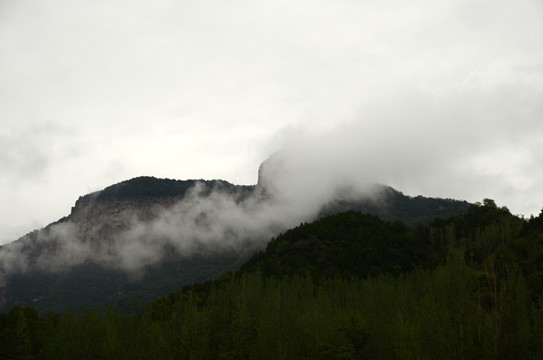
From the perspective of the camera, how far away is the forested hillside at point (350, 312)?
28219 millimetres

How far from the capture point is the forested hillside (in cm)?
2822

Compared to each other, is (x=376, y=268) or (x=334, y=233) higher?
(x=334, y=233)

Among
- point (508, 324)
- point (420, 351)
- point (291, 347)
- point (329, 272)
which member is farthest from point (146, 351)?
point (329, 272)

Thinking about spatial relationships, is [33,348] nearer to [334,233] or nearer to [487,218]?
[334,233]

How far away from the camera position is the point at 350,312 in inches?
2933

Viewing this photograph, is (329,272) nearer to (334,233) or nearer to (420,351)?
(334,233)

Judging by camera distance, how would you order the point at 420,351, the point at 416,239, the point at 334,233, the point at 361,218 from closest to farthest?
the point at 420,351
the point at 416,239
the point at 334,233
the point at 361,218

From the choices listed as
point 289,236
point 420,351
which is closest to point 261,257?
point 289,236

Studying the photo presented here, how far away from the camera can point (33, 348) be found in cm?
7669

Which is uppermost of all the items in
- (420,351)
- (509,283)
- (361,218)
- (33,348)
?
(361,218)

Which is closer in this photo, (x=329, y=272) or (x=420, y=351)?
(x=420, y=351)

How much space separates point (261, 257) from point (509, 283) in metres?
145

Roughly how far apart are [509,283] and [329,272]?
113495 mm

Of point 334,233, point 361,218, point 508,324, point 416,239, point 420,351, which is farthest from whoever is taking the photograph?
point 361,218
